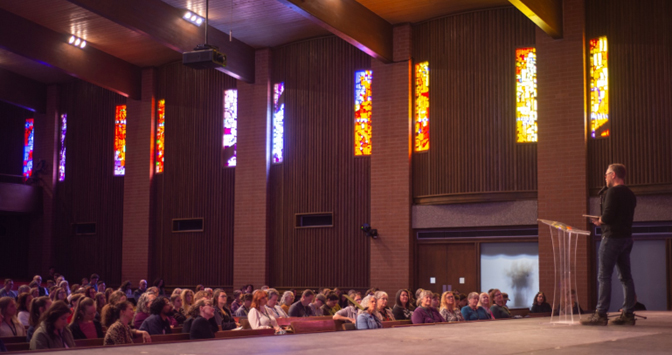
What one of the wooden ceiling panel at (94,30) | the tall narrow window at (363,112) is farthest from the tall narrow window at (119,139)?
the tall narrow window at (363,112)

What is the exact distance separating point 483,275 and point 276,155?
613 centimetres

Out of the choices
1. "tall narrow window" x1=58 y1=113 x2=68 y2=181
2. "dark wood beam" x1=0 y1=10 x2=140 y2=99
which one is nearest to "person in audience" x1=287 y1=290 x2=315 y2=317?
"dark wood beam" x1=0 y1=10 x2=140 y2=99

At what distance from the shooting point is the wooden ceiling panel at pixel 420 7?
605 inches

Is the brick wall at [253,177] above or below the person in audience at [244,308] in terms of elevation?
above

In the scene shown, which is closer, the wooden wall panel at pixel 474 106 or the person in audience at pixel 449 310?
the person in audience at pixel 449 310

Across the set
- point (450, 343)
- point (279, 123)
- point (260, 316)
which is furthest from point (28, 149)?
point (450, 343)

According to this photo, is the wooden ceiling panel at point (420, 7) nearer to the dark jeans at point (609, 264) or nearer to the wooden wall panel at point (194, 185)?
the wooden wall panel at point (194, 185)

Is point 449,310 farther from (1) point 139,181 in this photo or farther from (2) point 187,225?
(1) point 139,181

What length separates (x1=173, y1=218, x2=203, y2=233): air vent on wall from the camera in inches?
760

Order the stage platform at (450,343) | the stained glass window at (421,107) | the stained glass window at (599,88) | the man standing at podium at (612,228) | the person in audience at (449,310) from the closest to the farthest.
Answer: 1. the stage platform at (450,343)
2. the man standing at podium at (612,228)
3. the person in audience at (449,310)
4. the stained glass window at (599,88)
5. the stained glass window at (421,107)

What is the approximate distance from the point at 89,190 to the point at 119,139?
1.82 meters

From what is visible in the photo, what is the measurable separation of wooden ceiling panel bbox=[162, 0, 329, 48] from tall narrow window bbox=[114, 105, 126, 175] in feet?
17.1

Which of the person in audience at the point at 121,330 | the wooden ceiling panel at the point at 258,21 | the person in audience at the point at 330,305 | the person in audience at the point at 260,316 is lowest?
the person in audience at the point at 330,305

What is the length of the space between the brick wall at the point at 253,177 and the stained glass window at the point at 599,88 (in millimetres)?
7903
